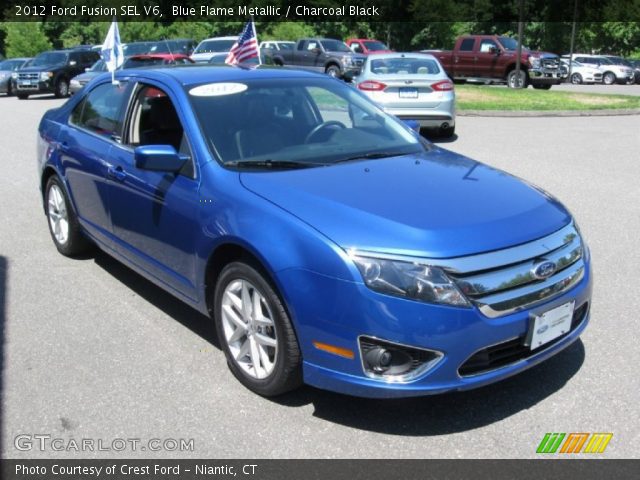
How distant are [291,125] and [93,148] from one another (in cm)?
168

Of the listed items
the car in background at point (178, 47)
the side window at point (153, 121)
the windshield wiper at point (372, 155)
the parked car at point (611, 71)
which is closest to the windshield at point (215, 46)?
the car in background at point (178, 47)

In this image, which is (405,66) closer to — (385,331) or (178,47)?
(385,331)

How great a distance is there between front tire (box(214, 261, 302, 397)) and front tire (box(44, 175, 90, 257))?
2.52 m

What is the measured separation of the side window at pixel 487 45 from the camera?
2797 cm

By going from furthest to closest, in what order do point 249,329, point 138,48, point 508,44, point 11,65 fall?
point 11,65, point 508,44, point 138,48, point 249,329

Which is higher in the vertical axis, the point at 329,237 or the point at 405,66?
the point at 405,66

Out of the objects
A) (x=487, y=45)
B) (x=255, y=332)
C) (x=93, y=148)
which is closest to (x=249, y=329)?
(x=255, y=332)

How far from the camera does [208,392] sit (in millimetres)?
3771

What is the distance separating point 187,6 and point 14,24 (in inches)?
526

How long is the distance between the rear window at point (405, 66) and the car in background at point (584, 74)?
79.0 ft

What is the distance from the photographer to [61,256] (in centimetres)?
625

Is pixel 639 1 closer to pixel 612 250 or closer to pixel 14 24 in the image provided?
pixel 14 24
